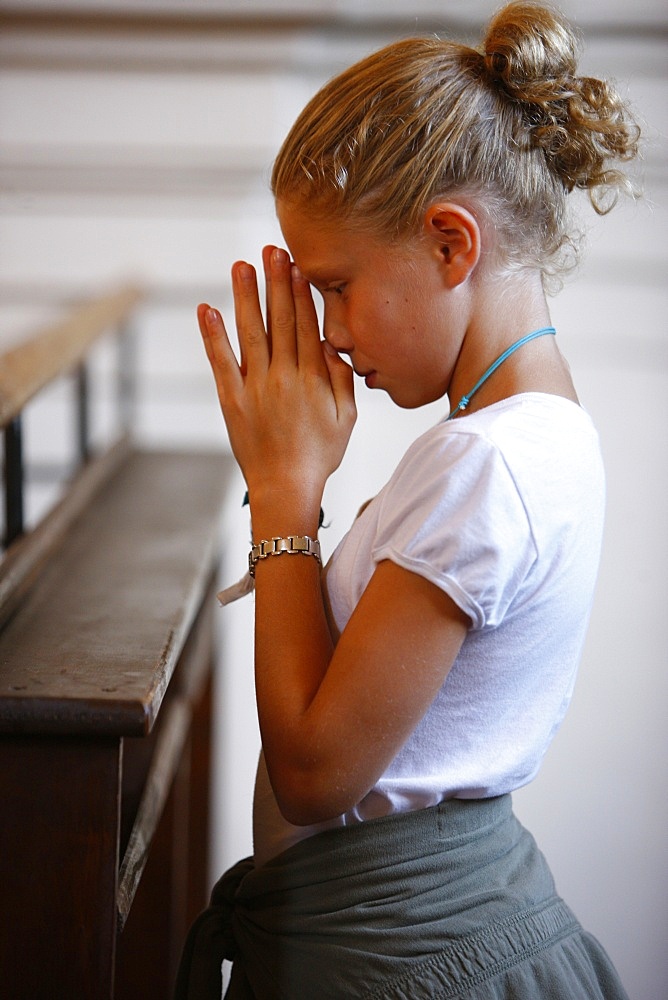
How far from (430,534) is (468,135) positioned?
31 centimetres

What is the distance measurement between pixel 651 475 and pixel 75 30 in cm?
188

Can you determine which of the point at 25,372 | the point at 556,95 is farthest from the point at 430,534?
the point at 25,372

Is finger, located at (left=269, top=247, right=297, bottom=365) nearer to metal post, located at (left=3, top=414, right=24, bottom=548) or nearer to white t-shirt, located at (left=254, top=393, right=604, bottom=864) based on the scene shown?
white t-shirt, located at (left=254, top=393, right=604, bottom=864)

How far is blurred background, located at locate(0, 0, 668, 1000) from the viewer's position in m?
2.59

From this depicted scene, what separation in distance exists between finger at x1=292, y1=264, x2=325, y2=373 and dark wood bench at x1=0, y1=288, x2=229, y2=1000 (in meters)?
0.31

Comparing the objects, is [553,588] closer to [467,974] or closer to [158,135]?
[467,974]

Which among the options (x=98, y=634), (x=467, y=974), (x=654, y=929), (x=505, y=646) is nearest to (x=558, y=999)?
(x=467, y=974)

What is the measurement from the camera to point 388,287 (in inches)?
32.4

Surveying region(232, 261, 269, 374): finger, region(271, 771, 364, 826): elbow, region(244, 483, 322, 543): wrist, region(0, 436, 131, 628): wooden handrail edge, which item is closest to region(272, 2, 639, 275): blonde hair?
region(232, 261, 269, 374): finger

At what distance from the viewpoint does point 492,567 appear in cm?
72

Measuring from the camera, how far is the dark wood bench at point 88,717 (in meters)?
0.83

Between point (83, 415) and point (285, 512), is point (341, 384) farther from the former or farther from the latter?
point (83, 415)

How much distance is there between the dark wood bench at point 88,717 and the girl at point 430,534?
0.45 ft

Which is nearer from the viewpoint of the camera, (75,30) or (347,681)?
(347,681)
